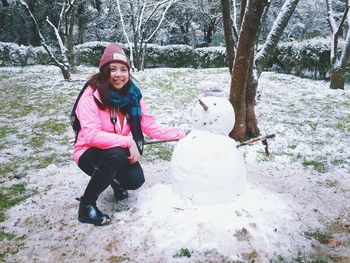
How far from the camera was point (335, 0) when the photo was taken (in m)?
20.6

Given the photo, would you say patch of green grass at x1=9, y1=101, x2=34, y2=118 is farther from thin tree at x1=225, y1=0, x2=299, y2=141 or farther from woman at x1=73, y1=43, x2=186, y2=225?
woman at x1=73, y1=43, x2=186, y2=225

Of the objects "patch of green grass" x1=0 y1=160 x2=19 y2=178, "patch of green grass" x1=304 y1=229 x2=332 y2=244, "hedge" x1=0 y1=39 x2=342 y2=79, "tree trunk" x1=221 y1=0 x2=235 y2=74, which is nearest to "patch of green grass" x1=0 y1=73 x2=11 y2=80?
"hedge" x1=0 y1=39 x2=342 y2=79

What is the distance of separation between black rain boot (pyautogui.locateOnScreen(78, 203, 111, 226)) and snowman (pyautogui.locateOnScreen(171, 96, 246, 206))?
2.19ft

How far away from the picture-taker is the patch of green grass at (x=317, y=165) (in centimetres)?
427

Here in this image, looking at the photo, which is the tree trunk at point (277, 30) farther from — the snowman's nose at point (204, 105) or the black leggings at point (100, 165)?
the black leggings at point (100, 165)

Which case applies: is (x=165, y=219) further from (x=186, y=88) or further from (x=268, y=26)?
(x=268, y=26)

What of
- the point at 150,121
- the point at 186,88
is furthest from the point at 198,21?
the point at 150,121

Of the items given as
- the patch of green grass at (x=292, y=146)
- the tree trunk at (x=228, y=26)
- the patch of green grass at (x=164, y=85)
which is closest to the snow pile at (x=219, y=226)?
the patch of green grass at (x=292, y=146)

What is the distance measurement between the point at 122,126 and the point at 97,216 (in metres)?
0.80

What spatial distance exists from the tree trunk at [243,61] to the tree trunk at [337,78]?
5.49 metres

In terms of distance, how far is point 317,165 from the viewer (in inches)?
173

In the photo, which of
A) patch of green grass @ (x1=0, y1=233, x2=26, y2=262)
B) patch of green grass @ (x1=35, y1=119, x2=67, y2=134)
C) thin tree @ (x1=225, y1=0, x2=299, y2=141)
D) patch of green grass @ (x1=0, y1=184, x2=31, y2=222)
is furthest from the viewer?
patch of green grass @ (x1=35, y1=119, x2=67, y2=134)

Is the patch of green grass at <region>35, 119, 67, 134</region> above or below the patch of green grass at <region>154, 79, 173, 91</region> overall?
below

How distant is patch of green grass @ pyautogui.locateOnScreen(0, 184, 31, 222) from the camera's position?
137 inches
